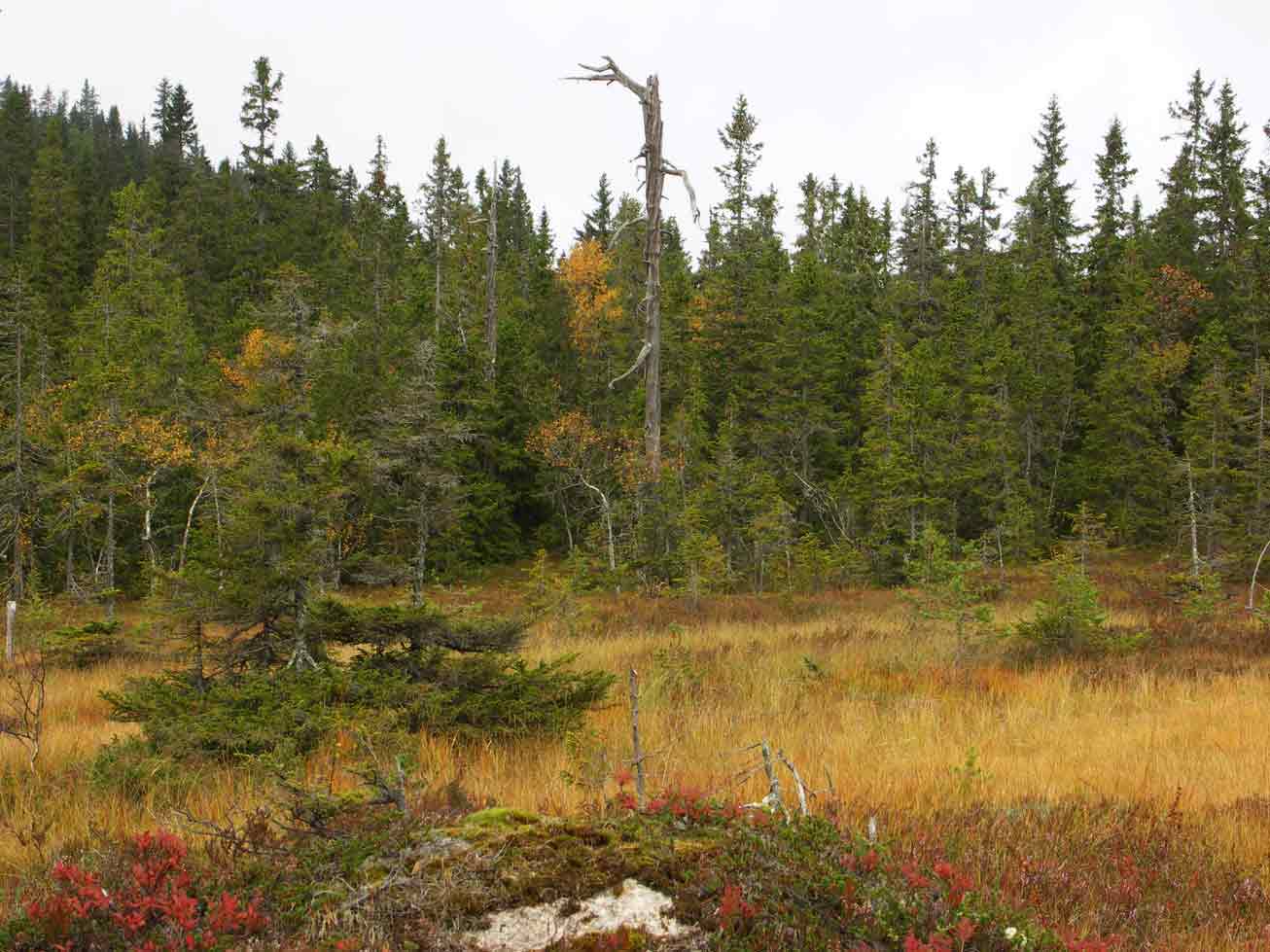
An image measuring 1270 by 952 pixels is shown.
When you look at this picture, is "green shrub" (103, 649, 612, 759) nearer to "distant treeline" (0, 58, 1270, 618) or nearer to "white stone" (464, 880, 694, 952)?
"white stone" (464, 880, 694, 952)

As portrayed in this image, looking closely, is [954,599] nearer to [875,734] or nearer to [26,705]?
[875,734]

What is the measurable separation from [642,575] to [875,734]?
12037 mm

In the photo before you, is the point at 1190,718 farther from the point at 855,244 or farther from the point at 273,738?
the point at 855,244

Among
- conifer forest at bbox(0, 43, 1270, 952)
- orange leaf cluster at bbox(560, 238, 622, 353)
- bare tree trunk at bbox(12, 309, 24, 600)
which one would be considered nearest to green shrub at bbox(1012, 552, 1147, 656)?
conifer forest at bbox(0, 43, 1270, 952)

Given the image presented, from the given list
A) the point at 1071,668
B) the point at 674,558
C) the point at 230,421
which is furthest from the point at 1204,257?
the point at 230,421

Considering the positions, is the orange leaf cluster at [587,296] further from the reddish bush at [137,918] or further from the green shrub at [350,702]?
the reddish bush at [137,918]

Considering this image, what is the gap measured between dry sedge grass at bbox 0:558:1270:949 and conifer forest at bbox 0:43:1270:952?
62mm

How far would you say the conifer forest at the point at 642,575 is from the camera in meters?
2.93

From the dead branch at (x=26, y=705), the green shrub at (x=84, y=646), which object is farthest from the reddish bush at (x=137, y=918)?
the green shrub at (x=84, y=646)

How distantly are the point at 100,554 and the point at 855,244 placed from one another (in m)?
40.2

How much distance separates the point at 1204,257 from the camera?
37.2 metres

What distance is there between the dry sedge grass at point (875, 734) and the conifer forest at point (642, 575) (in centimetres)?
6

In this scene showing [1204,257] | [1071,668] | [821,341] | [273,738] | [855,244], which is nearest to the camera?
[273,738]

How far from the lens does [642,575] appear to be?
18.7 m
